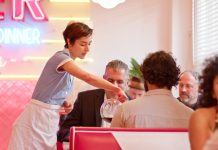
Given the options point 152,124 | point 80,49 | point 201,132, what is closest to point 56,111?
point 80,49

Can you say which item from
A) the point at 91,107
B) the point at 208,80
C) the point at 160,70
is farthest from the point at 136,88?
the point at 208,80

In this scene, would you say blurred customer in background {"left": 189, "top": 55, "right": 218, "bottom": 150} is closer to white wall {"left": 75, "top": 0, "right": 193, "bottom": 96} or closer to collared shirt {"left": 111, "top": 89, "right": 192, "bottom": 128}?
collared shirt {"left": 111, "top": 89, "right": 192, "bottom": 128}

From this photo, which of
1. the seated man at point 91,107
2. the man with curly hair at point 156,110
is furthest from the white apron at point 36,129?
the man with curly hair at point 156,110

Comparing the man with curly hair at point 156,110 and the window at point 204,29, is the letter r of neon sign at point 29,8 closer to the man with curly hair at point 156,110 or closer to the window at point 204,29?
the window at point 204,29

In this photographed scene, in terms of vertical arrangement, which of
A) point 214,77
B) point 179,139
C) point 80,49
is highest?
point 80,49

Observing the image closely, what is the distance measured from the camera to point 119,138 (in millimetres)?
1520

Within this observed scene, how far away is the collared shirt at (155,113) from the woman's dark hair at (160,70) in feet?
0.27

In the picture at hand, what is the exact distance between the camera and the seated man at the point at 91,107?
100 inches

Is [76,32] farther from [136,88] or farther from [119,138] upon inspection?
[119,138]

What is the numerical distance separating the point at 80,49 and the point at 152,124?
0.77 metres

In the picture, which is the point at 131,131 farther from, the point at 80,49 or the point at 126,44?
the point at 126,44

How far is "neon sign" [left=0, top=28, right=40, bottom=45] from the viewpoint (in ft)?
13.5

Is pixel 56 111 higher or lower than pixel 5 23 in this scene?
lower

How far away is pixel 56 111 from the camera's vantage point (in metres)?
2.34
